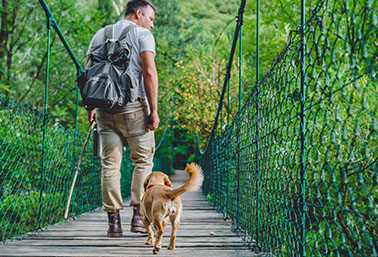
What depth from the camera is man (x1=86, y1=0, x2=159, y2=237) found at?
2381 millimetres

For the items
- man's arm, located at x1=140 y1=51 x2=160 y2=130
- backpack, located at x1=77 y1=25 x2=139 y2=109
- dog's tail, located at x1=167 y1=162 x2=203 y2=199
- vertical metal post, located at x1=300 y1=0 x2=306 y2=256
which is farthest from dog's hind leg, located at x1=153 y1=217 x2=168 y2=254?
vertical metal post, located at x1=300 y1=0 x2=306 y2=256

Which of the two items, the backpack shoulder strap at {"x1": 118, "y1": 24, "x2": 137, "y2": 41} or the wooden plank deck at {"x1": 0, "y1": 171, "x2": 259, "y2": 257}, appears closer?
the wooden plank deck at {"x1": 0, "y1": 171, "x2": 259, "y2": 257}

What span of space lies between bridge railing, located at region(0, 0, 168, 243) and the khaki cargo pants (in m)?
0.37

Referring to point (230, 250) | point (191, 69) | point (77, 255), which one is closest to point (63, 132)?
point (77, 255)

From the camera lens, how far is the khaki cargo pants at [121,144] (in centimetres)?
240

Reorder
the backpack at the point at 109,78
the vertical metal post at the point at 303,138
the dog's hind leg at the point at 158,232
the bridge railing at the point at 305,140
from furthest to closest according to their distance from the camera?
the backpack at the point at 109,78
the dog's hind leg at the point at 158,232
the vertical metal post at the point at 303,138
the bridge railing at the point at 305,140

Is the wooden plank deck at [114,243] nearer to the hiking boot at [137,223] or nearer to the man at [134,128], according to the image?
the hiking boot at [137,223]

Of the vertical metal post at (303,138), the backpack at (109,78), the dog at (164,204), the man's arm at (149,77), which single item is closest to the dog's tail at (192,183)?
the dog at (164,204)

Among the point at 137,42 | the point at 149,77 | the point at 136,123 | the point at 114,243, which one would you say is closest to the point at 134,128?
the point at 136,123

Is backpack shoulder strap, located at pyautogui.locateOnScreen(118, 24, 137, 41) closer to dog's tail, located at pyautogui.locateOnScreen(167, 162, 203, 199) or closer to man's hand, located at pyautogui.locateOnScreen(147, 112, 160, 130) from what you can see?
man's hand, located at pyautogui.locateOnScreen(147, 112, 160, 130)

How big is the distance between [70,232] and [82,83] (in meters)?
0.93

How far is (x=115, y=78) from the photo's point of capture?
2.27 metres

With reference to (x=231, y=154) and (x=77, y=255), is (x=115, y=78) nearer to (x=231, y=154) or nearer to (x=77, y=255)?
(x=77, y=255)

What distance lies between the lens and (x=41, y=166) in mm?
2609
